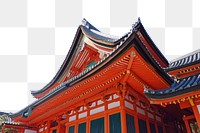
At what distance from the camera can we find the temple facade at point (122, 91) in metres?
5.99

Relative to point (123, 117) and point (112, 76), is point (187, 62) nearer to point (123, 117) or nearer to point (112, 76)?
point (112, 76)

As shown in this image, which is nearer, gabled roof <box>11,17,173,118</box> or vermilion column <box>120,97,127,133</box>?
gabled roof <box>11,17,173,118</box>

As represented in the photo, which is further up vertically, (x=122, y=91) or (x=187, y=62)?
(x=187, y=62)

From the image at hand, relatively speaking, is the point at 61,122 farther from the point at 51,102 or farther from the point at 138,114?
the point at 138,114

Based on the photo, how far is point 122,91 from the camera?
7504 mm

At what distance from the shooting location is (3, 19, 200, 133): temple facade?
599 cm

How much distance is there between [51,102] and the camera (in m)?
9.66

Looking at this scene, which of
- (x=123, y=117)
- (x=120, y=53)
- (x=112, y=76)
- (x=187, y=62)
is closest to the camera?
(x=120, y=53)

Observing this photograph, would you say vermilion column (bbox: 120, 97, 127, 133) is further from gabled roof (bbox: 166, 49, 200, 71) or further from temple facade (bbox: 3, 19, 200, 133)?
gabled roof (bbox: 166, 49, 200, 71)

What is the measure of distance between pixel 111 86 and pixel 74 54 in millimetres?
4189

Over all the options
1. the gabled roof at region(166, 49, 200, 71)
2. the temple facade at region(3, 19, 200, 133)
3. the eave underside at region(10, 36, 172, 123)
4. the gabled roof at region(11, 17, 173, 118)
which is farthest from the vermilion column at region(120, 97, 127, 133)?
the gabled roof at region(166, 49, 200, 71)

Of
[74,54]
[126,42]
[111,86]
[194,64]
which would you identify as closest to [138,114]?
[111,86]

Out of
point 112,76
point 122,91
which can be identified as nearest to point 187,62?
point 122,91

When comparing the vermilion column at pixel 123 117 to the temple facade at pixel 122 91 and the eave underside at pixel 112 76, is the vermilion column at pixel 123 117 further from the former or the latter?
the eave underside at pixel 112 76
